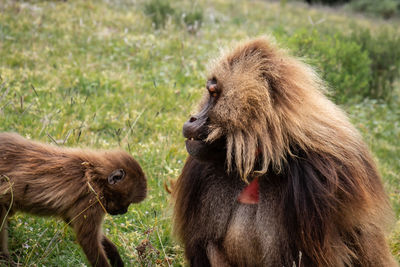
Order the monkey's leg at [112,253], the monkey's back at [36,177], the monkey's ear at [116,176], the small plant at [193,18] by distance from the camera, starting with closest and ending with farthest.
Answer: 1. the monkey's back at [36,177]
2. the monkey's ear at [116,176]
3. the monkey's leg at [112,253]
4. the small plant at [193,18]

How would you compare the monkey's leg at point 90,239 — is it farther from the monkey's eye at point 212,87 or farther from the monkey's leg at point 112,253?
the monkey's eye at point 212,87

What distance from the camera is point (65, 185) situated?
3.36 meters

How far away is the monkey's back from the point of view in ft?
10.8

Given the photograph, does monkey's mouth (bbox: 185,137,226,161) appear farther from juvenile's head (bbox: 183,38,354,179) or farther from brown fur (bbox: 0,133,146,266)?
brown fur (bbox: 0,133,146,266)

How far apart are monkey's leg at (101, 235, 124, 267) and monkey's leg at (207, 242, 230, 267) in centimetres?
88

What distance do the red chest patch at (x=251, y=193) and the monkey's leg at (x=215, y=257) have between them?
33 centimetres

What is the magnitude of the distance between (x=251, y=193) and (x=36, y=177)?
1.38 metres

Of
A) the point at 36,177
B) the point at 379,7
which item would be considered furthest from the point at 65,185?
the point at 379,7

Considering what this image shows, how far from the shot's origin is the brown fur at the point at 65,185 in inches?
130

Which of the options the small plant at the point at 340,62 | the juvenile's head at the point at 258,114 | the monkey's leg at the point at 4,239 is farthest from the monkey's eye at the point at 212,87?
the small plant at the point at 340,62

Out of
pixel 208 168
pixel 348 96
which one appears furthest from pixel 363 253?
pixel 348 96

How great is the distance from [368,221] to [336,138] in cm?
56

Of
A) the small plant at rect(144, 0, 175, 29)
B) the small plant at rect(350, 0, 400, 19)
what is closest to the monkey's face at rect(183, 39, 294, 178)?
the small plant at rect(144, 0, 175, 29)

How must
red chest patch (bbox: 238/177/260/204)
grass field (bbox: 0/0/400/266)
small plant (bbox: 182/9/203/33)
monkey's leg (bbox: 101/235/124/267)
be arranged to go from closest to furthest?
red chest patch (bbox: 238/177/260/204) → monkey's leg (bbox: 101/235/124/267) → grass field (bbox: 0/0/400/266) → small plant (bbox: 182/9/203/33)
